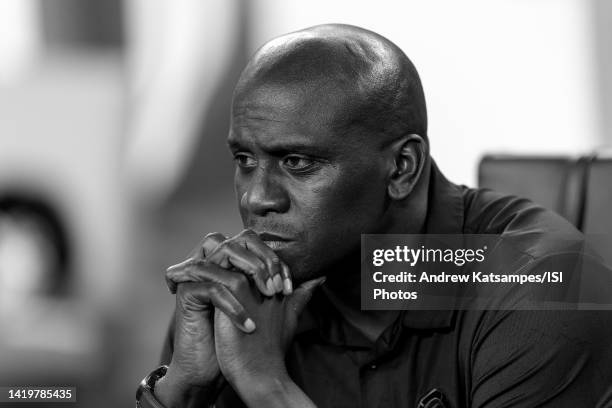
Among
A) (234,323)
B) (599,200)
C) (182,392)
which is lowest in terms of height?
(182,392)

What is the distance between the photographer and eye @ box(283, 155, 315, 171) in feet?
4.65

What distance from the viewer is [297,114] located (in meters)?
1.39

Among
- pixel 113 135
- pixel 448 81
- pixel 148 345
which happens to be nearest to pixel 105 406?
pixel 148 345

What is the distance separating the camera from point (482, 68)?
10.8 ft

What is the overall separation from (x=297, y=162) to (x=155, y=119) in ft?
6.41

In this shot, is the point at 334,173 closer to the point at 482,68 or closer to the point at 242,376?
the point at 242,376

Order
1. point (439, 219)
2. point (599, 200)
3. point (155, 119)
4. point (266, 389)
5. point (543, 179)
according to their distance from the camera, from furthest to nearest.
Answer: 1. point (155, 119)
2. point (543, 179)
3. point (599, 200)
4. point (439, 219)
5. point (266, 389)

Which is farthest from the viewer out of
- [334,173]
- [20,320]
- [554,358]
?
[20,320]

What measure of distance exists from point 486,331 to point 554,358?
124mm

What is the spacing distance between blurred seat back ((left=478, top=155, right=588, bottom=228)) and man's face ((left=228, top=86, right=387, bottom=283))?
0.52 meters

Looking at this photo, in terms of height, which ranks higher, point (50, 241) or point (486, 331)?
point (486, 331)

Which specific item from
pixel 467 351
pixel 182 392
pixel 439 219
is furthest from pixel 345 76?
pixel 182 392

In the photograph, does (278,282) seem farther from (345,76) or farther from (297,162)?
(345,76)

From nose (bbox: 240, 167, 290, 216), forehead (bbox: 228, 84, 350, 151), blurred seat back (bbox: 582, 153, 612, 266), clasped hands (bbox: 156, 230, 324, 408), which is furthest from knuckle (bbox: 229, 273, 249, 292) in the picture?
blurred seat back (bbox: 582, 153, 612, 266)
